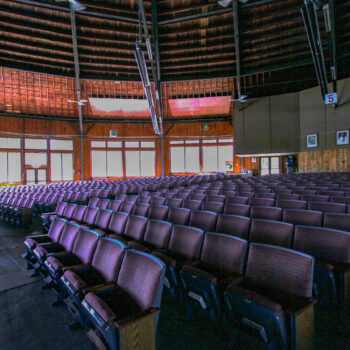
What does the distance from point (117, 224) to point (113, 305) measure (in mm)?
2064

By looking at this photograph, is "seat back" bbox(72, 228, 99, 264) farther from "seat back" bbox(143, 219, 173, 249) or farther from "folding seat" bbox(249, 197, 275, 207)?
"folding seat" bbox(249, 197, 275, 207)

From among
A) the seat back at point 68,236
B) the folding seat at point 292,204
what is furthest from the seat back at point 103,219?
the folding seat at point 292,204

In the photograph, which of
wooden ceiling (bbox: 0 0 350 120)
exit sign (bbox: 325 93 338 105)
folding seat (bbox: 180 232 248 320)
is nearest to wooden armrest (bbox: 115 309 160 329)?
folding seat (bbox: 180 232 248 320)

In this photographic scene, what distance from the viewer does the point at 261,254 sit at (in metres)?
2.11

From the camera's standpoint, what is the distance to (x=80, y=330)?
224 cm

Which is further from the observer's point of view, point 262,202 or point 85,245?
point 262,202

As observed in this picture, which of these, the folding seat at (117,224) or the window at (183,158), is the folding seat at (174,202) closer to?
the folding seat at (117,224)

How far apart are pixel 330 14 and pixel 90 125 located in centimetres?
1623

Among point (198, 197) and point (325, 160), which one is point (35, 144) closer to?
point (198, 197)

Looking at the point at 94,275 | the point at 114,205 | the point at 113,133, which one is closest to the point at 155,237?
the point at 94,275

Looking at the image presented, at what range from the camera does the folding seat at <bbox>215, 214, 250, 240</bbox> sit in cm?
312

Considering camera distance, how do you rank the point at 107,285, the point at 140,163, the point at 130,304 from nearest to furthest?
the point at 130,304 → the point at 107,285 → the point at 140,163

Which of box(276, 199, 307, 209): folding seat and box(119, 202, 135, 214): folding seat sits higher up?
box(276, 199, 307, 209): folding seat

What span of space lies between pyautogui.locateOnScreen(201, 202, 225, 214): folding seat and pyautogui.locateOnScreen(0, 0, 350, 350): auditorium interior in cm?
3
